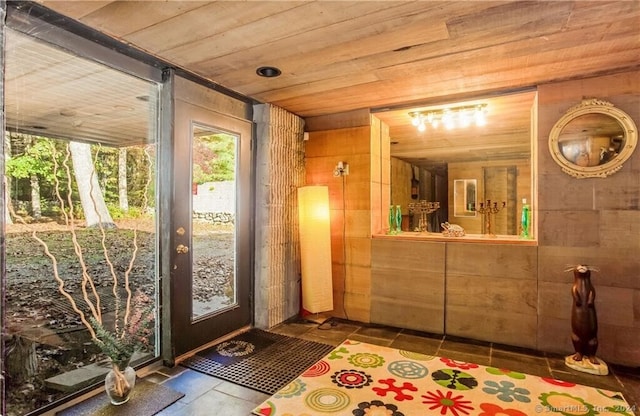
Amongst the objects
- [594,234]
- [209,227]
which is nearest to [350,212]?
[209,227]

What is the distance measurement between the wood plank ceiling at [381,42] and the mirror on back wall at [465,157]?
0.34 meters

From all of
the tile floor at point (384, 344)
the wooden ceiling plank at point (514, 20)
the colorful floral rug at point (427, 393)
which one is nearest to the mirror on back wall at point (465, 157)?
the wooden ceiling plank at point (514, 20)

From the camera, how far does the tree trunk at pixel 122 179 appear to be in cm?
244

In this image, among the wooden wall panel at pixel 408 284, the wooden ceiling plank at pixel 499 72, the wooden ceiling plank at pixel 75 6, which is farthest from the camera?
the wooden wall panel at pixel 408 284

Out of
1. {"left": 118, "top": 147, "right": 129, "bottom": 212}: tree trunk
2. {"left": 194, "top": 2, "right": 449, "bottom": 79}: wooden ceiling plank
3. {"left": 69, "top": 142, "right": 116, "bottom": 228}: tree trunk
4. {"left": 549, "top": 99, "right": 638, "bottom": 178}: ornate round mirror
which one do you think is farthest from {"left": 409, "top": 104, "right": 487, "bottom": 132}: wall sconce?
{"left": 69, "top": 142, "right": 116, "bottom": 228}: tree trunk

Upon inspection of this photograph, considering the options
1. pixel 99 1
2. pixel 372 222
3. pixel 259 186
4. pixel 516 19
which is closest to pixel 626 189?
pixel 516 19

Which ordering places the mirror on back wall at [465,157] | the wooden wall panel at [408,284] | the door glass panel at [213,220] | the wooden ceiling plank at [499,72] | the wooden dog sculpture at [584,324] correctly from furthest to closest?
1. the mirror on back wall at [465,157]
2. the wooden wall panel at [408,284]
3. the door glass panel at [213,220]
4. the wooden dog sculpture at [584,324]
5. the wooden ceiling plank at [499,72]

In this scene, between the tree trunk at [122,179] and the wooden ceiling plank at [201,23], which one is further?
the tree trunk at [122,179]

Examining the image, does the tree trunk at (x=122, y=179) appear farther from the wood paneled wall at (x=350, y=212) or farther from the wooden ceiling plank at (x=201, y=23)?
the wood paneled wall at (x=350, y=212)

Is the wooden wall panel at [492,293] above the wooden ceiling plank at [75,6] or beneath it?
beneath

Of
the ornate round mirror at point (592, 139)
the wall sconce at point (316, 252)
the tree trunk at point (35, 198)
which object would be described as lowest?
the wall sconce at point (316, 252)

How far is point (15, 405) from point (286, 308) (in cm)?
228

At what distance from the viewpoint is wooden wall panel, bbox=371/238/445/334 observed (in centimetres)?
339

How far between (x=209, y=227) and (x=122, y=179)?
2.75 feet
